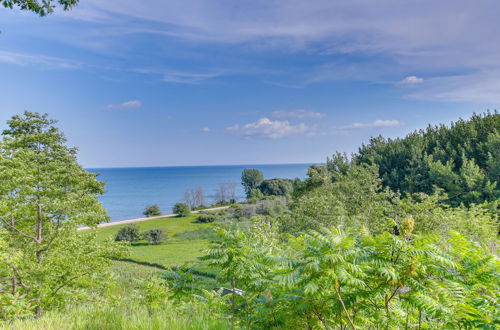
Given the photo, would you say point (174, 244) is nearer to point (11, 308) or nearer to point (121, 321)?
point (11, 308)

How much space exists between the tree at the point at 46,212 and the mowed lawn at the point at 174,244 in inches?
491

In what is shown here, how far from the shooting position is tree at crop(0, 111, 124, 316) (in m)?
11.0

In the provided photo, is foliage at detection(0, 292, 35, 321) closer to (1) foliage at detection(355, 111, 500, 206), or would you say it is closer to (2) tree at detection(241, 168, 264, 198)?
(1) foliage at detection(355, 111, 500, 206)

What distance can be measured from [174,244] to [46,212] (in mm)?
33261

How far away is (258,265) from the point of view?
4215 millimetres

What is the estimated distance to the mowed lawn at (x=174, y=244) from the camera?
3544 centimetres

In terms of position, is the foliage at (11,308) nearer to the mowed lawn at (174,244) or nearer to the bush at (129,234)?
the mowed lawn at (174,244)

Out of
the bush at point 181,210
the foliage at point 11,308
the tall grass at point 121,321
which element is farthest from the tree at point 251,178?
the tall grass at point 121,321

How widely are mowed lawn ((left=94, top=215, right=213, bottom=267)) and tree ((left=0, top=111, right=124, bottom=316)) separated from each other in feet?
40.9

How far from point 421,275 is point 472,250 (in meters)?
0.67

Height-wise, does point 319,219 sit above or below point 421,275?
below

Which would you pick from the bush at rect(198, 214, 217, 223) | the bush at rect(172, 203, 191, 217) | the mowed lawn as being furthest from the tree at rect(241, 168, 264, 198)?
the bush at rect(198, 214, 217, 223)

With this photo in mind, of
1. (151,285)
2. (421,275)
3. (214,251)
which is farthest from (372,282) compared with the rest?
(151,285)

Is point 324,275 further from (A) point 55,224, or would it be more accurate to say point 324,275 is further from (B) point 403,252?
(A) point 55,224
